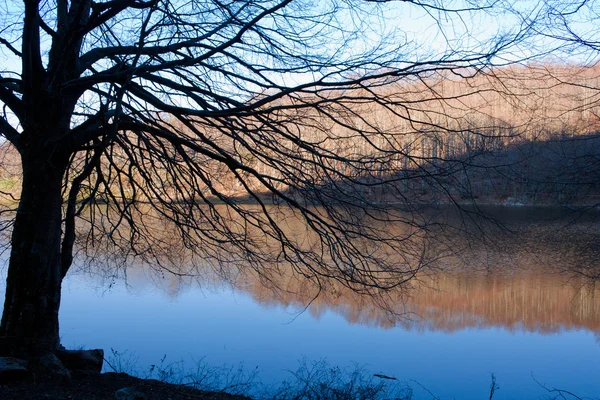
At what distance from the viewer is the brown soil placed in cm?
383

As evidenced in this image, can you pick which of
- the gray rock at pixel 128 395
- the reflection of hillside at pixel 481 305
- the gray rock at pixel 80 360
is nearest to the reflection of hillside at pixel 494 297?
the reflection of hillside at pixel 481 305

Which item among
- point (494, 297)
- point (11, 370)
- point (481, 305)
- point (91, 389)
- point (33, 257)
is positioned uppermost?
point (494, 297)

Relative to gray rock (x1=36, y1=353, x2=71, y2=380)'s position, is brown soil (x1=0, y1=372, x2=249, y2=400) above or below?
below

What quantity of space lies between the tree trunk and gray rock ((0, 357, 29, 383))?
0.32m

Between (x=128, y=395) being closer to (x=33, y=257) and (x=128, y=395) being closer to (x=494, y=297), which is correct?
(x=33, y=257)

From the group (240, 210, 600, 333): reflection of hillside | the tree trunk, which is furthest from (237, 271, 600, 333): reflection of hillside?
the tree trunk

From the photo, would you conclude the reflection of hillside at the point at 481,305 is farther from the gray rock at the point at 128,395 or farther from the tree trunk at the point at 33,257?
the gray rock at the point at 128,395

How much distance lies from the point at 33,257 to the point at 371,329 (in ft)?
21.7

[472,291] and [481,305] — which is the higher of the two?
[472,291]

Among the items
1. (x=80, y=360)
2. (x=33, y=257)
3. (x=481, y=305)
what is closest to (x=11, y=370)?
(x=33, y=257)

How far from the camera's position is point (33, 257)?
15.2ft

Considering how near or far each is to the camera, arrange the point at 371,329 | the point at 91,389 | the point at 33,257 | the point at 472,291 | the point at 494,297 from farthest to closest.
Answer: the point at 472,291 < the point at 494,297 < the point at 371,329 < the point at 33,257 < the point at 91,389

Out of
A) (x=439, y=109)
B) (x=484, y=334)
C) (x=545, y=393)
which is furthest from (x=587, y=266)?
(x=439, y=109)

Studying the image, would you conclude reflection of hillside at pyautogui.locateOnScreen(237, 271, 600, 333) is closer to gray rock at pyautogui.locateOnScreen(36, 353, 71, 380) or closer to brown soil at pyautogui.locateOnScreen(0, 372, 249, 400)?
brown soil at pyautogui.locateOnScreen(0, 372, 249, 400)
